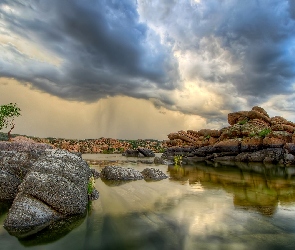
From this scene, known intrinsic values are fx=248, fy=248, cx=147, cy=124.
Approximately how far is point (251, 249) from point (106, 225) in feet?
17.6

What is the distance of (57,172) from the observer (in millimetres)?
11773

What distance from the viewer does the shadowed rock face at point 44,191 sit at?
31.2 feet

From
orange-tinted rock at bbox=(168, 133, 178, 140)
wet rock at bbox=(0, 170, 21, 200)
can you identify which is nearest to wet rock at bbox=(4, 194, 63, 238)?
wet rock at bbox=(0, 170, 21, 200)

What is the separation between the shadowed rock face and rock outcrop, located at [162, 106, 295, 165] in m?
46.3

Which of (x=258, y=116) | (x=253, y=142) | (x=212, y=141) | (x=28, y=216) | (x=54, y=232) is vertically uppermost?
(x=258, y=116)

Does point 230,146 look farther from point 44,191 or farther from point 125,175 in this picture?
point 44,191

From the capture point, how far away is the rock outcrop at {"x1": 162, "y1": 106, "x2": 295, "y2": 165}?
5184cm

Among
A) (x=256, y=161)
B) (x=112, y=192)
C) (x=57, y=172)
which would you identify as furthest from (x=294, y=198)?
(x=256, y=161)

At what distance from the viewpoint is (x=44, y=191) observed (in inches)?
415

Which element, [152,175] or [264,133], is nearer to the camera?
[152,175]

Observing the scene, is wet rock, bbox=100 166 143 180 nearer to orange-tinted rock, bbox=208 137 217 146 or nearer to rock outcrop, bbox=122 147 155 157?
orange-tinted rock, bbox=208 137 217 146

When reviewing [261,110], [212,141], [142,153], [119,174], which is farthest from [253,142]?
[119,174]

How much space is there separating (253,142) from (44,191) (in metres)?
55.0

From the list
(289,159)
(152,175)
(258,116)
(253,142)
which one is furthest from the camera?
(258,116)
